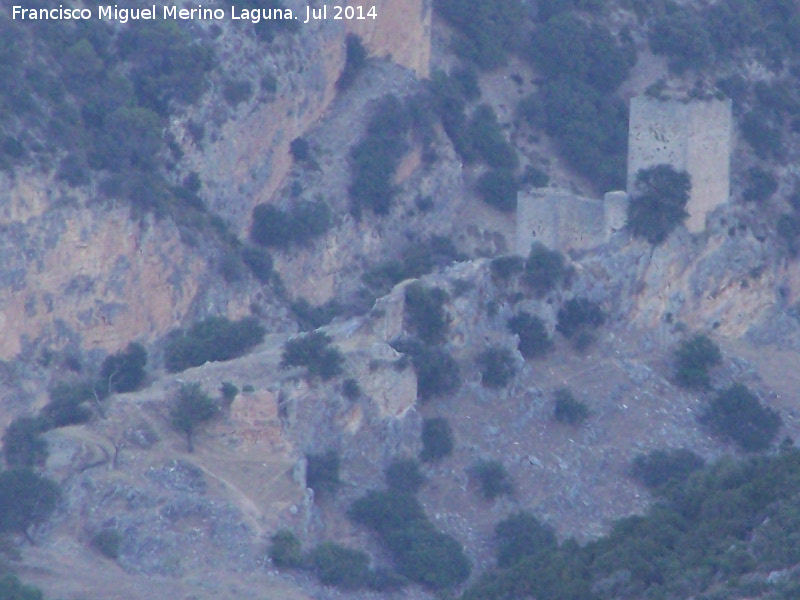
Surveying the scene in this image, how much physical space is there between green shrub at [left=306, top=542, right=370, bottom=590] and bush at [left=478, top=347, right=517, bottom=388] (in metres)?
5.58

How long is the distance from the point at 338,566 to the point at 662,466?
7.66 m

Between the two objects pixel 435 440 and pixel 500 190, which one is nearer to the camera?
pixel 435 440

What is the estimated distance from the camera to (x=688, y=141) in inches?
1903

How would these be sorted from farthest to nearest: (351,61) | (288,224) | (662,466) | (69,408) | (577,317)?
1. (351,61)
2. (288,224)
3. (577,317)
4. (662,466)
5. (69,408)

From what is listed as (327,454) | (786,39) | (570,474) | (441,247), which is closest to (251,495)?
(327,454)

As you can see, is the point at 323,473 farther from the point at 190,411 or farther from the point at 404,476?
the point at 190,411

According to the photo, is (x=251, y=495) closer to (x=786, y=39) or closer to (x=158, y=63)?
(x=158, y=63)

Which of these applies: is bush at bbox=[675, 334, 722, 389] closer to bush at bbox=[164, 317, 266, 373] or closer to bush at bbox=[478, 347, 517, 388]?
bush at bbox=[478, 347, 517, 388]

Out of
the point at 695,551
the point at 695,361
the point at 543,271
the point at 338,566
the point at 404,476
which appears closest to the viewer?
the point at 695,551

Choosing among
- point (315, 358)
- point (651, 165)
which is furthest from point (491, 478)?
point (651, 165)

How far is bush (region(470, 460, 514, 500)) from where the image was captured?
4644 cm

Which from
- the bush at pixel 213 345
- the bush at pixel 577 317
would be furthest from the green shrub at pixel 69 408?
the bush at pixel 577 317

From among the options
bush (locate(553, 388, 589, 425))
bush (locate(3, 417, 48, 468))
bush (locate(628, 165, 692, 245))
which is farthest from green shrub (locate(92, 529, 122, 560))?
bush (locate(628, 165, 692, 245))

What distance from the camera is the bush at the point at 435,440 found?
46875 millimetres
